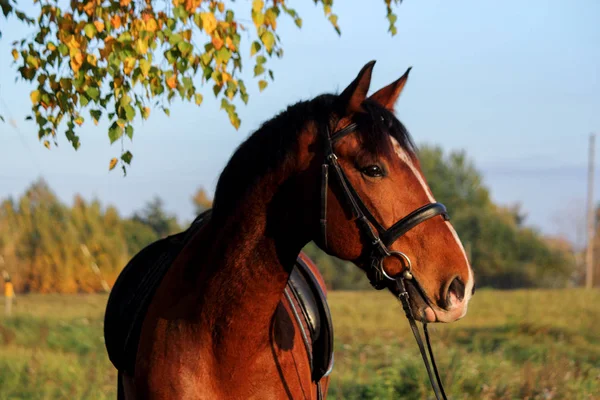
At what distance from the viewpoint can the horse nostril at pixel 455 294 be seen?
2381mm

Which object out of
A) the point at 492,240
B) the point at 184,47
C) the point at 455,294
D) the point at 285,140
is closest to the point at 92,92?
the point at 184,47

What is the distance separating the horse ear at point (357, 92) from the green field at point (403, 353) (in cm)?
288

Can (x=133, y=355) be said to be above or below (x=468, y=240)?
below

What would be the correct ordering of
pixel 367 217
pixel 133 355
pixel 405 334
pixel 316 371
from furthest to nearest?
pixel 405 334 < pixel 316 371 < pixel 133 355 < pixel 367 217

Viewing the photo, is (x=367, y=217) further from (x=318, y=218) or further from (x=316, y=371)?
(x=316, y=371)

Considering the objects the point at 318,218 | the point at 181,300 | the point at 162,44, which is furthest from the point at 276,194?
the point at 162,44

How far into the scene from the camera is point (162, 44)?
363cm

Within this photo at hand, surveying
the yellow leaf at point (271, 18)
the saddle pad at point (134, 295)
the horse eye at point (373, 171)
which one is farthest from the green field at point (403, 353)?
the horse eye at point (373, 171)

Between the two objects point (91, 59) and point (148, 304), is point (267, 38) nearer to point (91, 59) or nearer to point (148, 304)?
point (91, 59)

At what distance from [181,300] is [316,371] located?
3.02ft

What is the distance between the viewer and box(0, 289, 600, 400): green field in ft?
21.4

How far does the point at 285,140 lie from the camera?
2713 millimetres

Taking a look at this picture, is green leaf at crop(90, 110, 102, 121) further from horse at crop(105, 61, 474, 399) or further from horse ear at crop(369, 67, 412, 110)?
horse ear at crop(369, 67, 412, 110)

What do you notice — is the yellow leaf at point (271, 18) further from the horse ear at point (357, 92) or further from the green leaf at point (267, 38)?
the horse ear at point (357, 92)
